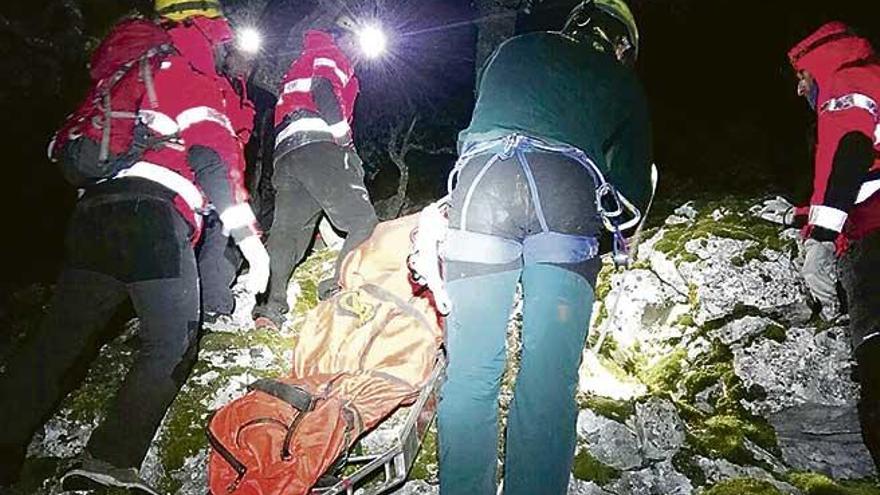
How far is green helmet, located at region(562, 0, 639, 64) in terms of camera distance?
345 centimetres

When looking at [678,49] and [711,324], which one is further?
[678,49]

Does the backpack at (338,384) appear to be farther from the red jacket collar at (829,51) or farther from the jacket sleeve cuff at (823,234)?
the red jacket collar at (829,51)

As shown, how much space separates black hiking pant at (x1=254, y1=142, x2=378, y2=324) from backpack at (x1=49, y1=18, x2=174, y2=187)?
1.49m

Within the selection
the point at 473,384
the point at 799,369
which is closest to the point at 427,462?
the point at 473,384

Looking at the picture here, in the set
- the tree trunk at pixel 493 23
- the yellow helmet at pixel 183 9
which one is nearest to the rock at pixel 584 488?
the yellow helmet at pixel 183 9

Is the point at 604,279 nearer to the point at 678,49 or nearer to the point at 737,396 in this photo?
the point at 737,396

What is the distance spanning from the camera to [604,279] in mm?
5387

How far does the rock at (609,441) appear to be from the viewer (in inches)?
143

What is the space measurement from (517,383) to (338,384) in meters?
1.14

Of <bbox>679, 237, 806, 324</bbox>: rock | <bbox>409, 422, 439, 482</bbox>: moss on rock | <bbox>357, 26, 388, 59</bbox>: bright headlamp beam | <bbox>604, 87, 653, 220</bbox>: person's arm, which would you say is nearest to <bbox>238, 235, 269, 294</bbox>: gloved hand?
<bbox>409, 422, 439, 482</bbox>: moss on rock

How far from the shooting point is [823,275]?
14.9 feet

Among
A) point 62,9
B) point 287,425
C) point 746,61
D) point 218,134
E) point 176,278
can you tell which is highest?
point 62,9

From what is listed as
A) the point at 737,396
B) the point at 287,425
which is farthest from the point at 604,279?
the point at 287,425

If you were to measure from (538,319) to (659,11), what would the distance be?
31.6ft
